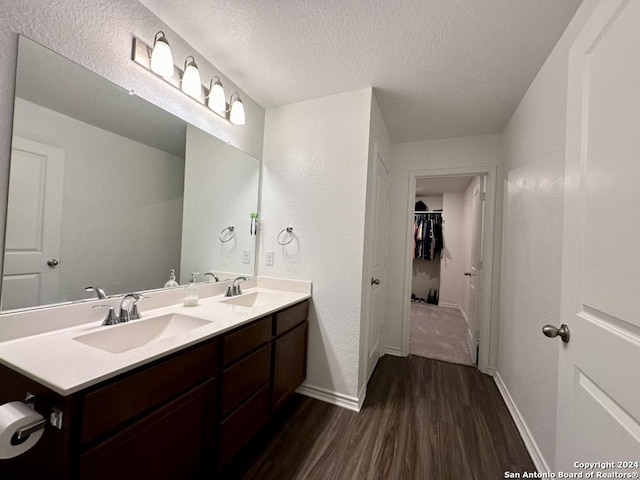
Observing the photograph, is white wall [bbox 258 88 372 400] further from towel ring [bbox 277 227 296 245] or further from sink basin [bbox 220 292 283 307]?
sink basin [bbox 220 292 283 307]

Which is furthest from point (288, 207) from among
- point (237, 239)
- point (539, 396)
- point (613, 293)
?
point (539, 396)

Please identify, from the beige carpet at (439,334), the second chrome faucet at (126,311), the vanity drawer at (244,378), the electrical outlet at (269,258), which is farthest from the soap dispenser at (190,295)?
the beige carpet at (439,334)

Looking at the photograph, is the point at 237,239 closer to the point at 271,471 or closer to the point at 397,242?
the point at 271,471

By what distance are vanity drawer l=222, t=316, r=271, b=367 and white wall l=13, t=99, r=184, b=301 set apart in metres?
0.63

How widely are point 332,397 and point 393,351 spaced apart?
1172 millimetres

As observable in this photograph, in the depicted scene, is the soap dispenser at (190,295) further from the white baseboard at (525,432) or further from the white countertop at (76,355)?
the white baseboard at (525,432)

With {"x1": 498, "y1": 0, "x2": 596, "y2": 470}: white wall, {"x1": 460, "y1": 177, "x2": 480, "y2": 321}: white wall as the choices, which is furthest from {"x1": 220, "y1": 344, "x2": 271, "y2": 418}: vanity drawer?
{"x1": 460, "y1": 177, "x2": 480, "y2": 321}: white wall

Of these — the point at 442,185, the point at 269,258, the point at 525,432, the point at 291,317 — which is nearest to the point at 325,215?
the point at 269,258

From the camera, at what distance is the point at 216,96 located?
1.66m

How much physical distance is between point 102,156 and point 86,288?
63 cm

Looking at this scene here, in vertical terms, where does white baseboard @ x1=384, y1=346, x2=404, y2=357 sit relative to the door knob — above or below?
below

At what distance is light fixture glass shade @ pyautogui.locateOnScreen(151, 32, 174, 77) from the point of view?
1.26 metres

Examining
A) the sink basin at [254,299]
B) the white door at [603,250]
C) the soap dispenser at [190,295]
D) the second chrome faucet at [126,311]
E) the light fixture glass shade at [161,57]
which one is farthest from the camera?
the sink basin at [254,299]

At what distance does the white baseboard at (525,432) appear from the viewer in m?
1.37
